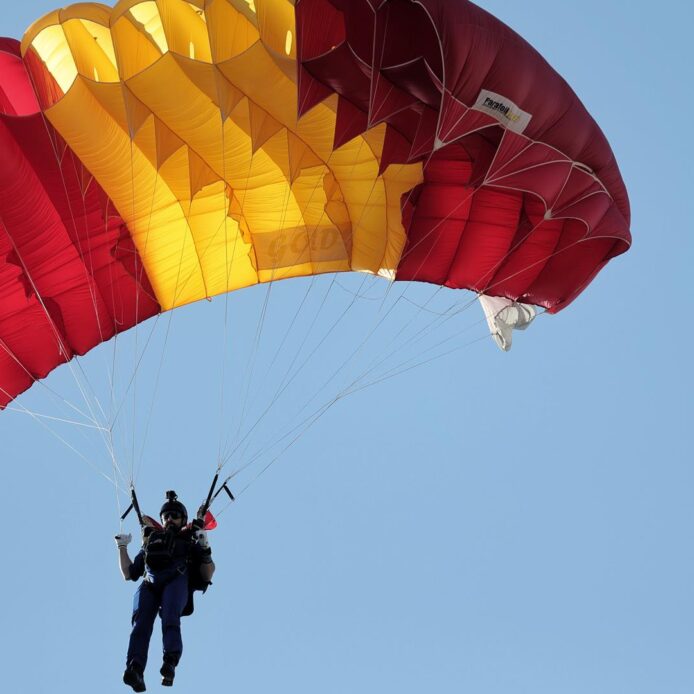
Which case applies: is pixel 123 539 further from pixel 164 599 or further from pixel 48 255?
pixel 48 255

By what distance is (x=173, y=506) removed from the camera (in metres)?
12.6

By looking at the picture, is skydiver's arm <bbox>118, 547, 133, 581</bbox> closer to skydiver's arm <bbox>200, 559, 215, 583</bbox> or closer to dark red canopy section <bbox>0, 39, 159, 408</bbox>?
skydiver's arm <bbox>200, 559, 215, 583</bbox>

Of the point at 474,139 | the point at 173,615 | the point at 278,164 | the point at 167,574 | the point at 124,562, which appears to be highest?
the point at 278,164

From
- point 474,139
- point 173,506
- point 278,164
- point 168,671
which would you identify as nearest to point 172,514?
point 173,506

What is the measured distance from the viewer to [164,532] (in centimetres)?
1241

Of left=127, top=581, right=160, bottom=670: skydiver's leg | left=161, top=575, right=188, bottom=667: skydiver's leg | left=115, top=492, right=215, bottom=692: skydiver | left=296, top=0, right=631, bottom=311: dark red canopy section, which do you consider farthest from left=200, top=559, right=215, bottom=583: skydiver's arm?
left=296, top=0, right=631, bottom=311: dark red canopy section

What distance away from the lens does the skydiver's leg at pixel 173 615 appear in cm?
1192

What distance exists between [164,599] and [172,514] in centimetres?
74

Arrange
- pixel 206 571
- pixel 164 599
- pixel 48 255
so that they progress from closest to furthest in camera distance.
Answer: pixel 164 599 → pixel 206 571 → pixel 48 255

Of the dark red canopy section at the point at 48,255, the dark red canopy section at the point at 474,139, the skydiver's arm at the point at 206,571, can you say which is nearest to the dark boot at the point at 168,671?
the skydiver's arm at the point at 206,571

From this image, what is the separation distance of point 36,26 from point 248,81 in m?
1.86

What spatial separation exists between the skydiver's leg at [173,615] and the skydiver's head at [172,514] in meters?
0.44

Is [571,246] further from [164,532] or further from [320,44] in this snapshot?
[164,532]

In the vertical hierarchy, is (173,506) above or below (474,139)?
below
